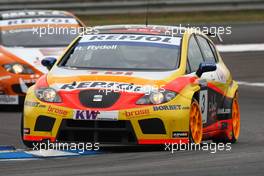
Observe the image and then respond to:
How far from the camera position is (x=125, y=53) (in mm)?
11320

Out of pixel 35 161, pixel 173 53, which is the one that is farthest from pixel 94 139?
pixel 173 53

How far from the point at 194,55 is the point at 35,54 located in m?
4.88

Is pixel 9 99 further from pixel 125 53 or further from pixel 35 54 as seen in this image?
pixel 125 53

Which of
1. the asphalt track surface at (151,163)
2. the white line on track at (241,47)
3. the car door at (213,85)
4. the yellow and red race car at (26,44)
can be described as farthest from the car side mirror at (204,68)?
the white line on track at (241,47)

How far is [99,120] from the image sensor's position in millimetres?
10094

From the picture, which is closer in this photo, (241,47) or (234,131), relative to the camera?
(234,131)

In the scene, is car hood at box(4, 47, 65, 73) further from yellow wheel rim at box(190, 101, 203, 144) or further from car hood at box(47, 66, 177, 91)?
yellow wheel rim at box(190, 101, 203, 144)

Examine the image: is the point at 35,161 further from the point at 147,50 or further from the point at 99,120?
the point at 147,50

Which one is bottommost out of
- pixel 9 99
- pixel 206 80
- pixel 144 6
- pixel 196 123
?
pixel 144 6

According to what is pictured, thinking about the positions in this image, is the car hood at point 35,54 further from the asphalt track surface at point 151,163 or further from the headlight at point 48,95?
the headlight at point 48,95

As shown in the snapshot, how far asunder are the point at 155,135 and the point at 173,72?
0.92 metres

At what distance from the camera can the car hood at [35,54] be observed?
51.9 feet

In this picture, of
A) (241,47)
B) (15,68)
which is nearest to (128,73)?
(15,68)

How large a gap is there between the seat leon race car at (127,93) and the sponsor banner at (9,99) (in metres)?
4.11
